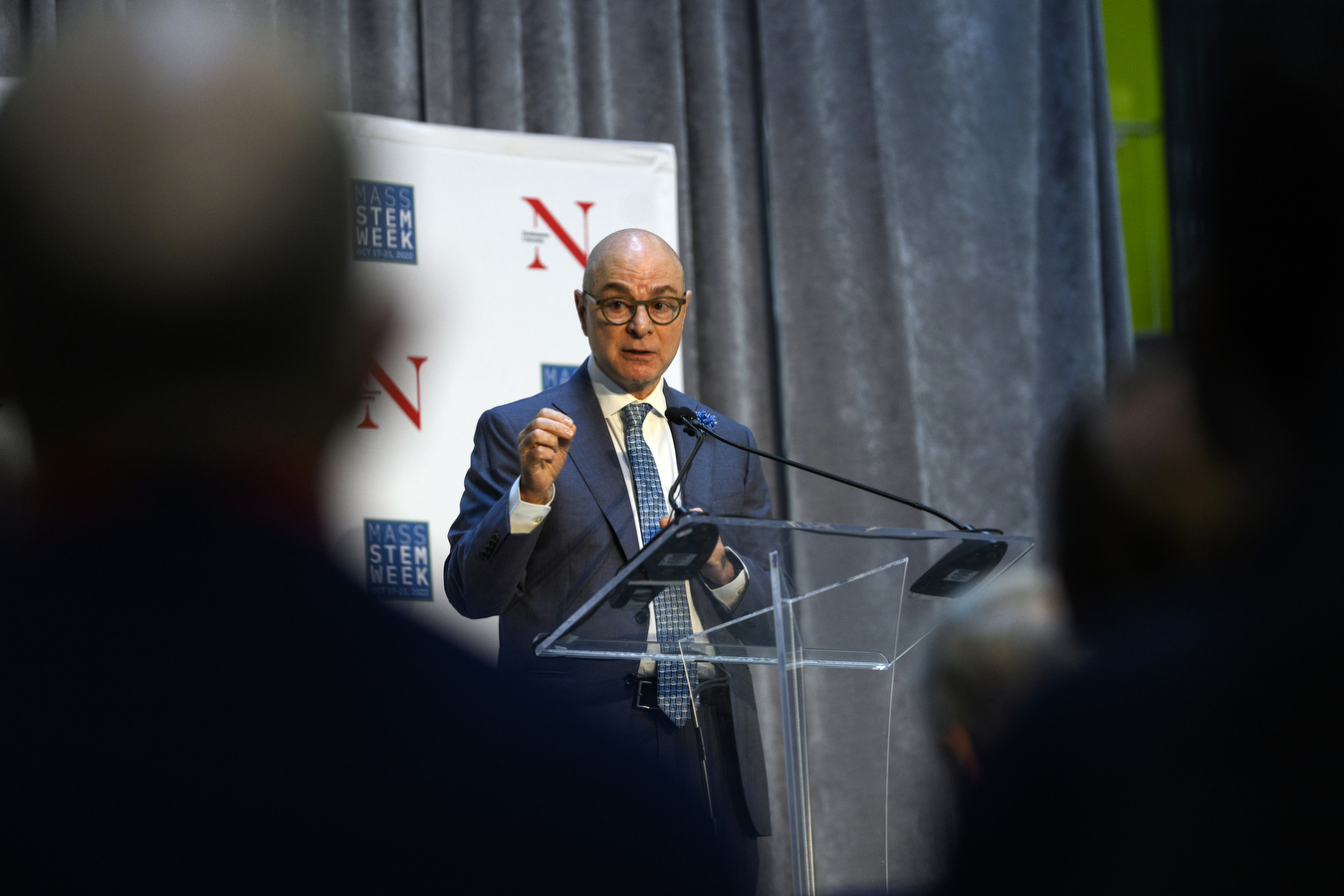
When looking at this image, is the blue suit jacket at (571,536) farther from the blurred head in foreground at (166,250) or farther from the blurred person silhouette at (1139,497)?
the blurred head in foreground at (166,250)

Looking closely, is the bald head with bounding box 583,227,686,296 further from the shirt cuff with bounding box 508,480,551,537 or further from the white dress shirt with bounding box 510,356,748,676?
the shirt cuff with bounding box 508,480,551,537

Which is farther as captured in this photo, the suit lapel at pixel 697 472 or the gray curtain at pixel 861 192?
the gray curtain at pixel 861 192

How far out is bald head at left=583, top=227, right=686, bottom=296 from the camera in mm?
2721

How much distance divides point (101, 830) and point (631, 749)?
0.62 ft

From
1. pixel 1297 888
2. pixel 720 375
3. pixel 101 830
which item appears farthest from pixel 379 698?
pixel 720 375

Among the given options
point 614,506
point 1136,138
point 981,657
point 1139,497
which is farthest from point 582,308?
point 1136,138

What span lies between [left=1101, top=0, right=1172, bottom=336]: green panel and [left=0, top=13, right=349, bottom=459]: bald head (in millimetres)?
4743

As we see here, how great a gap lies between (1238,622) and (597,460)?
210cm

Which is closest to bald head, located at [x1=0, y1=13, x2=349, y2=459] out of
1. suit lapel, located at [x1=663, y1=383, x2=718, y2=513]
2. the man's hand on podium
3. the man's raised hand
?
the man's hand on podium

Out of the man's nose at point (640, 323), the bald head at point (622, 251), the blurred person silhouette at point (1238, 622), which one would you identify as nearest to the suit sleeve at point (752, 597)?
the man's nose at point (640, 323)

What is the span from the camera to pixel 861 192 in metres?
4.33

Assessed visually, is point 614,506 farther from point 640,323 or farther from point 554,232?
point 554,232

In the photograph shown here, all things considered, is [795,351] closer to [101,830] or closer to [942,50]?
[942,50]

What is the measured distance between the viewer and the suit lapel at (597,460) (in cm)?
243
